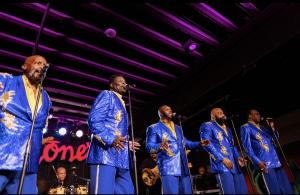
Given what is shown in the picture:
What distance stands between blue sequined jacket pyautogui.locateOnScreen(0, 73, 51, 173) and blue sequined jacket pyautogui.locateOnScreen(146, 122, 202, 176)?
194 centimetres

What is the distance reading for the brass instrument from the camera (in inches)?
377

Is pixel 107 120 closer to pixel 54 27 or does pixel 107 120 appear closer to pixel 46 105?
pixel 46 105

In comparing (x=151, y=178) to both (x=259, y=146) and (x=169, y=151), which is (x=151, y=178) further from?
(x=169, y=151)

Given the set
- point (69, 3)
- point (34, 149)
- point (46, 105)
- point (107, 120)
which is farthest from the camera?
point (69, 3)

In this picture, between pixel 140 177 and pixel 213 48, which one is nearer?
pixel 213 48

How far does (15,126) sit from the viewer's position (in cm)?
272

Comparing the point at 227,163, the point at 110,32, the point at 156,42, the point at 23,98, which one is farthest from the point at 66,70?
the point at 227,163

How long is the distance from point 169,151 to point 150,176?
5.77 metres

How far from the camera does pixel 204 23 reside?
6.24m

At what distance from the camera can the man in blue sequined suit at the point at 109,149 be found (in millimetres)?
3025

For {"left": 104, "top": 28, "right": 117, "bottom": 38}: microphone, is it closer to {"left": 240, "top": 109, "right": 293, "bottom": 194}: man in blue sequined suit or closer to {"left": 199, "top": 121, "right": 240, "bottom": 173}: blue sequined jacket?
{"left": 199, "top": 121, "right": 240, "bottom": 173}: blue sequined jacket

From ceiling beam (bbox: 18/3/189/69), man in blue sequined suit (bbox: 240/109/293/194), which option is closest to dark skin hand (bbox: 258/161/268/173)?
man in blue sequined suit (bbox: 240/109/293/194)

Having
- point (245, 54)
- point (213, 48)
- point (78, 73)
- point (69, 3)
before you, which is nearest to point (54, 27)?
point (69, 3)

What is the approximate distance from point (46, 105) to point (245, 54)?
4806 mm
